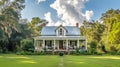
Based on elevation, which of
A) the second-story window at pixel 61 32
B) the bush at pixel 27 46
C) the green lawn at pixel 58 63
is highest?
the second-story window at pixel 61 32

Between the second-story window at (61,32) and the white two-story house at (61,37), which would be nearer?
the white two-story house at (61,37)

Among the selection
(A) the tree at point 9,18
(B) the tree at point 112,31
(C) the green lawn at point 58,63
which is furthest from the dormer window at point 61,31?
(C) the green lawn at point 58,63

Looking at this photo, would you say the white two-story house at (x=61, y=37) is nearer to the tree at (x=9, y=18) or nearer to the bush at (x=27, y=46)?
the bush at (x=27, y=46)

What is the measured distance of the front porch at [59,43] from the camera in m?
45.0

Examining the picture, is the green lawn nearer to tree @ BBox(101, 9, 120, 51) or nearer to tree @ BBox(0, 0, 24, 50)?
tree @ BBox(101, 9, 120, 51)

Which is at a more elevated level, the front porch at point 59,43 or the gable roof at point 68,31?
the gable roof at point 68,31

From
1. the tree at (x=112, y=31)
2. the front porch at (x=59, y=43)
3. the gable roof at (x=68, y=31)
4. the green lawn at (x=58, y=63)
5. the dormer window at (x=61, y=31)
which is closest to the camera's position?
the green lawn at (x=58, y=63)

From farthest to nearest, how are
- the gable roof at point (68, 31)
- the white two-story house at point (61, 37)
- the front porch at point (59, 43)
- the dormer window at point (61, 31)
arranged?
the gable roof at point (68, 31), the dormer window at point (61, 31), the white two-story house at point (61, 37), the front porch at point (59, 43)

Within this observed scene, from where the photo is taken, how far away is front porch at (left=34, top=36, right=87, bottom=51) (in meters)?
45.0

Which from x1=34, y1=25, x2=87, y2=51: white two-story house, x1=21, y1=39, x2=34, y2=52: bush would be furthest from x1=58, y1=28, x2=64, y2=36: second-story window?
x1=21, y1=39, x2=34, y2=52: bush

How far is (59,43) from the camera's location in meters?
48.0

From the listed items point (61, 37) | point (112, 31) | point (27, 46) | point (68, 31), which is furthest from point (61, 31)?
point (112, 31)

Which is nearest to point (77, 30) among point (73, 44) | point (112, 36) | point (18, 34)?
point (73, 44)

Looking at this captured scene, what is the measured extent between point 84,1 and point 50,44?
34.9ft
